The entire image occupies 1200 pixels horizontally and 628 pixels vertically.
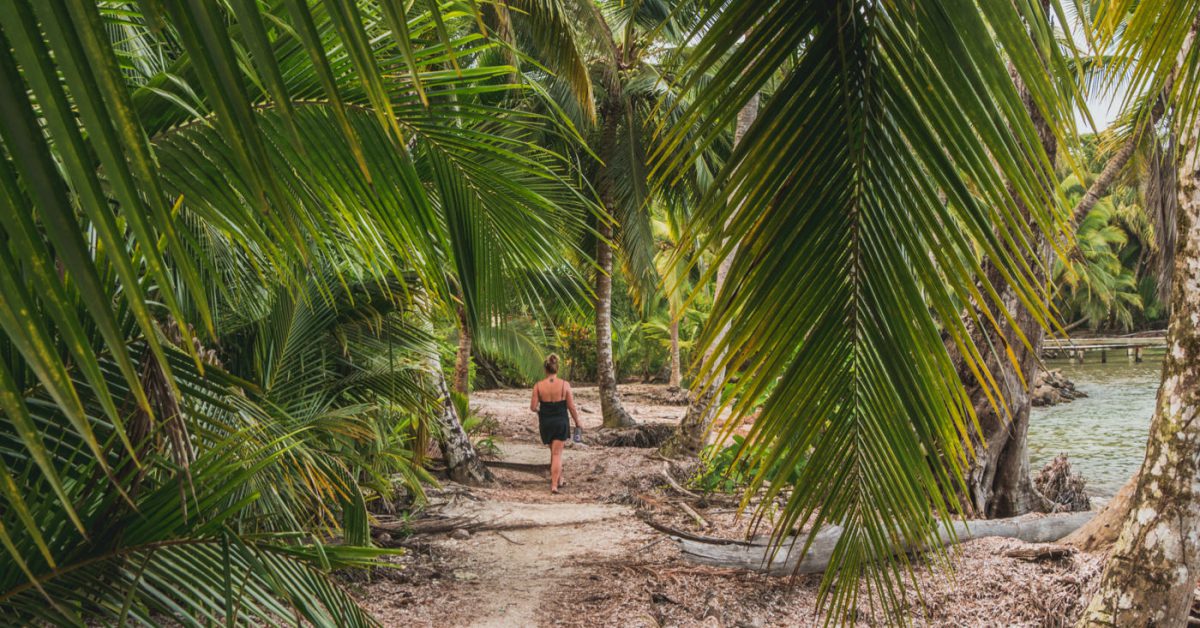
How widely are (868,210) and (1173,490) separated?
3291 millimetres

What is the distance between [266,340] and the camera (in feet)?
14.7

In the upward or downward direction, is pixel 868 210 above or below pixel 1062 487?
above

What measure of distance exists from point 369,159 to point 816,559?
4180 mm

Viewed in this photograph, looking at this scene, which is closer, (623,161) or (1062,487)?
(1062,487)

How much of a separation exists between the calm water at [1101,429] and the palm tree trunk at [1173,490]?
6479mm

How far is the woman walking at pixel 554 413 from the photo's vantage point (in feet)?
28.0

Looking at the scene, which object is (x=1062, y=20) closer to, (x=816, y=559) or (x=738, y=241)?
(x=738, y=241)

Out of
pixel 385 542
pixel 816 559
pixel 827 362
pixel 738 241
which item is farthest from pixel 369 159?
pixel 385 542

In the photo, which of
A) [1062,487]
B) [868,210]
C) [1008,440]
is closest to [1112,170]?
Result: [1062,487]

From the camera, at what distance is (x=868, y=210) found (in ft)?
4.22

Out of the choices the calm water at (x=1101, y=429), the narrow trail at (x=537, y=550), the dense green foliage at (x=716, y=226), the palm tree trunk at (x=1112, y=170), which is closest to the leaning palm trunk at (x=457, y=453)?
the narrow trail at (x=537, y=550)

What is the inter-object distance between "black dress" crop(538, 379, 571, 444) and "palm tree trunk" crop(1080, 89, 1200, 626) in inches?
216

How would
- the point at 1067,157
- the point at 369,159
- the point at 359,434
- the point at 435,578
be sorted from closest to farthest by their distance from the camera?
the point at 1067,157 < the point at 369,159 < the point at 359,434 < the point at 435,578

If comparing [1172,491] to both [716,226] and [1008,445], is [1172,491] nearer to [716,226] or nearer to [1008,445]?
[1008,445]
